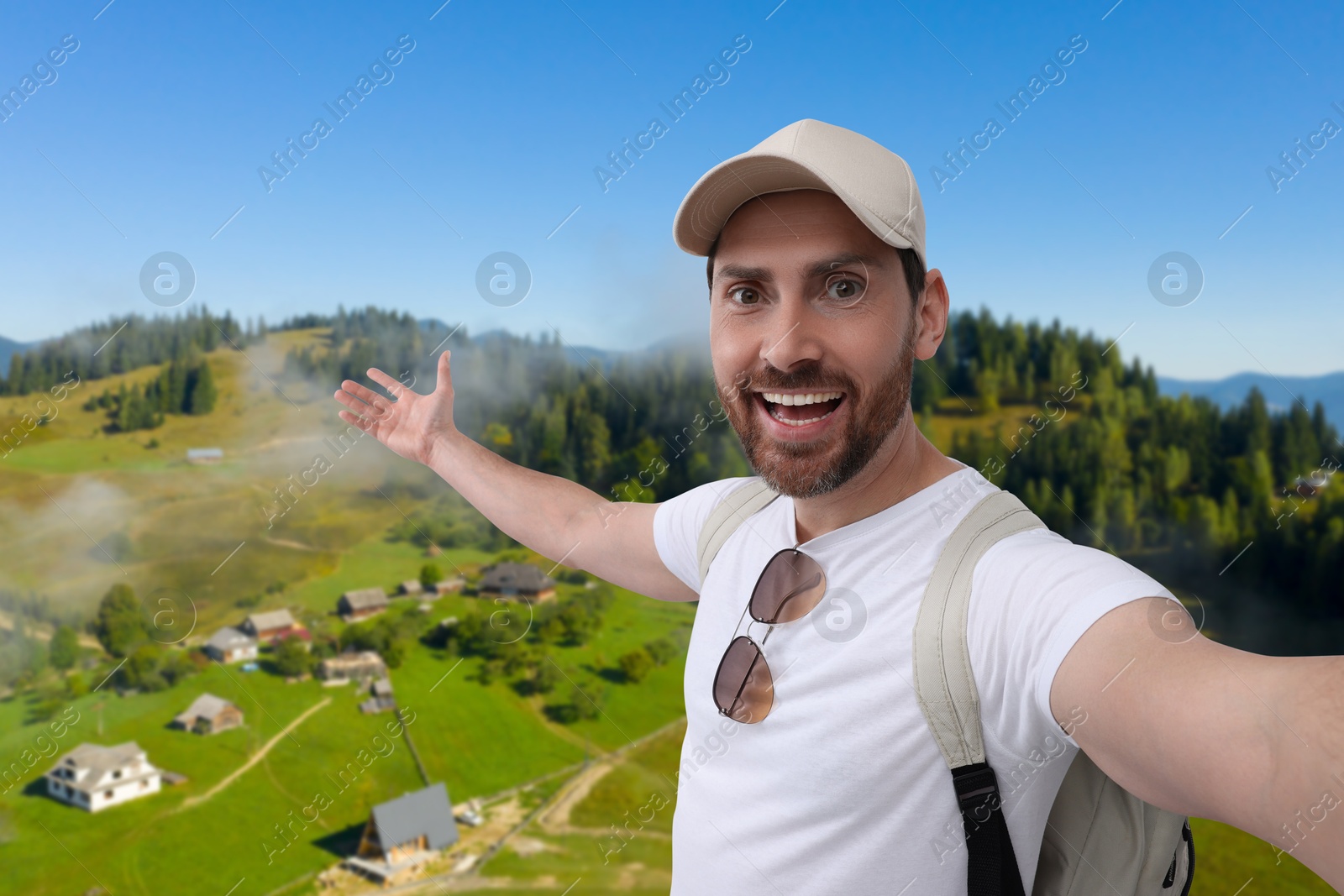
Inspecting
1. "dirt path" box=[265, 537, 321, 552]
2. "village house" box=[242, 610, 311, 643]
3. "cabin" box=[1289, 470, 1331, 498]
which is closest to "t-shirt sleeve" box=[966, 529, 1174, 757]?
"village house" box=[242, 610, 311, 643]

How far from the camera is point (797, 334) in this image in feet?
3.89

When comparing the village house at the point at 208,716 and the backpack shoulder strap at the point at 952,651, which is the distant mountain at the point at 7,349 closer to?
the village house at the point at 208,716

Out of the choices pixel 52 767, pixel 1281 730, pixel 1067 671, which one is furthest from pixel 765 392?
pixel 52 767

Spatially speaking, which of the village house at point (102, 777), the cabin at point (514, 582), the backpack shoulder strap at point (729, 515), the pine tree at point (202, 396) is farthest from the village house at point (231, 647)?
the backpack shoulder strap at point (729, 515)

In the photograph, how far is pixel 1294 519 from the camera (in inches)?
1147

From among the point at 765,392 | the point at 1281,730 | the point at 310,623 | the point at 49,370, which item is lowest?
the point at 310,623

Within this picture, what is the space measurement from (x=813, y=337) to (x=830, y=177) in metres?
0.22

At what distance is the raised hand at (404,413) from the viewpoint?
2064mm

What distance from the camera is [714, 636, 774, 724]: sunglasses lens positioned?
1198mm

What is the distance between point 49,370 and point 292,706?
17.3 meters

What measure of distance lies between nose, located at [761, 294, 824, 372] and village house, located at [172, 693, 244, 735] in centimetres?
3201

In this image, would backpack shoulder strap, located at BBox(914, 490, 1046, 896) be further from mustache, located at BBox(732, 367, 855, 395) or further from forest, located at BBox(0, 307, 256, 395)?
forest, located at BBox(0, 307, 256, 395)

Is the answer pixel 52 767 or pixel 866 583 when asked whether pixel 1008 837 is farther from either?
pixel 52 767

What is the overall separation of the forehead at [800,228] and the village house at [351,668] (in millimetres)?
31732
